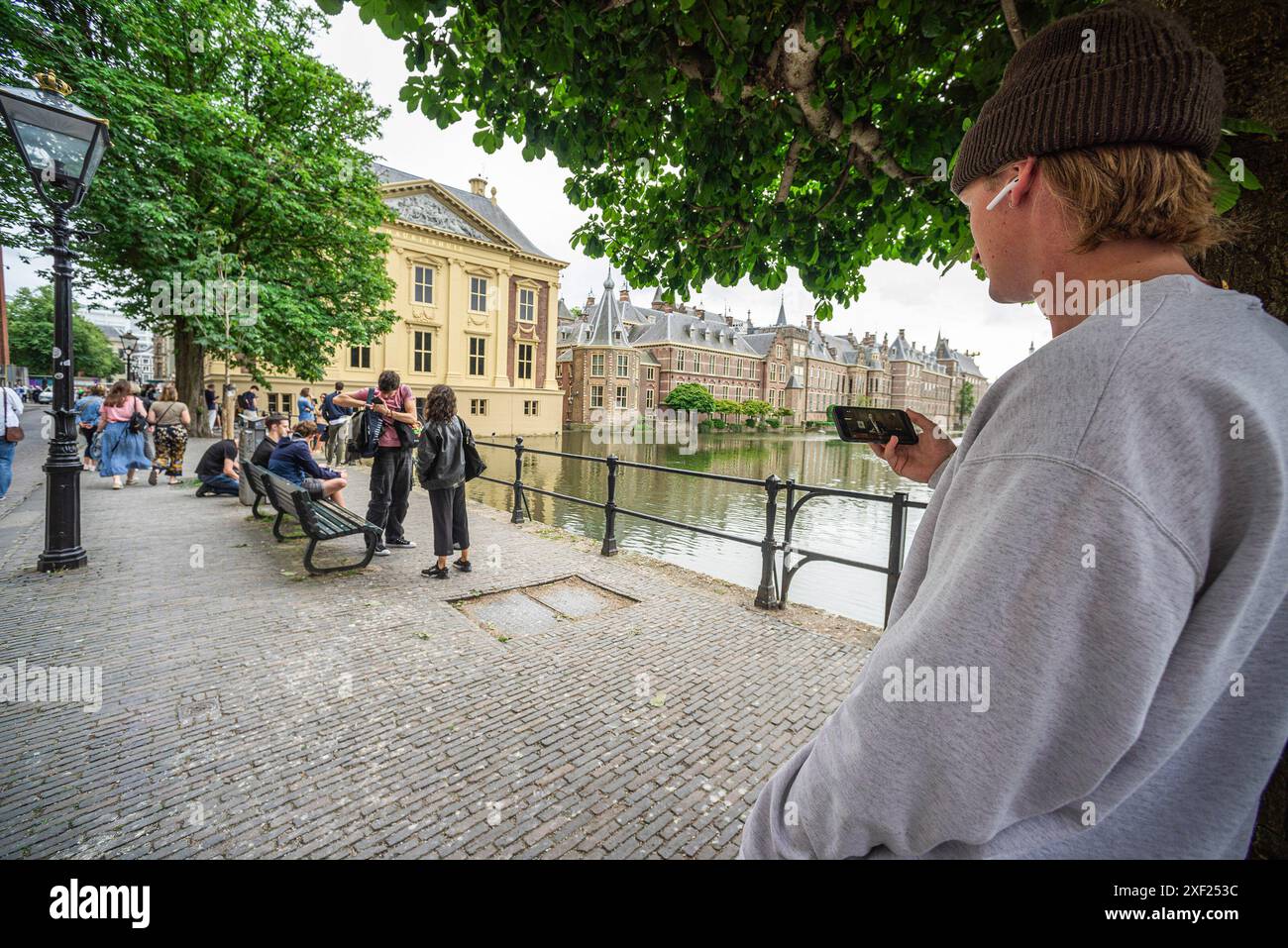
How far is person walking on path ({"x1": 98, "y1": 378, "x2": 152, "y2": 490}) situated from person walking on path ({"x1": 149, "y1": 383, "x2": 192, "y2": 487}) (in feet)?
0.83

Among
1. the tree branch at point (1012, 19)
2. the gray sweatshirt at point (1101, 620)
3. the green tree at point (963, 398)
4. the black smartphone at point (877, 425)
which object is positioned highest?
the green tree at point (963, 398)

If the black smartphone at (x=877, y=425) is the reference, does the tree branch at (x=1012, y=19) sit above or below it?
above

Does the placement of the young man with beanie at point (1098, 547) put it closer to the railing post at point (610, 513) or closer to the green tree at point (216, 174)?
the railing post at point (610, 513)

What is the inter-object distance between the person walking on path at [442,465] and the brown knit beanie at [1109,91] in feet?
18.8

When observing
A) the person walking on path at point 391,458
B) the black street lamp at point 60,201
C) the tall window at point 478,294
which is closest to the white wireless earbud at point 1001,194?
the person walking on path at point 391,458

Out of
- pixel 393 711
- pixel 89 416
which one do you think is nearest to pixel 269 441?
pixel 393 711

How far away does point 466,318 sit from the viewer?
1508 inches

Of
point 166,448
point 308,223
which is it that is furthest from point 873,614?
point 308,223

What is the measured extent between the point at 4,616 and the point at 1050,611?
7.24 metres

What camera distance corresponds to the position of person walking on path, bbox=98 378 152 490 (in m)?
10.9

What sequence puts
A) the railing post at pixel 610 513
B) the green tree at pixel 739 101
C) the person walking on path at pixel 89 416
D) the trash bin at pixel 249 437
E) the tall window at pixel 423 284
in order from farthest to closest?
the tall window at pixel 423 284 < the person walking on path at pixel 89 416 < the trash bin at pixel 249 437 < the railing post at pixel 610 513 < the green tree at pixel 739 101

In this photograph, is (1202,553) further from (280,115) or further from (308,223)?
(280,115)

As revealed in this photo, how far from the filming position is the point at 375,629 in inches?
192

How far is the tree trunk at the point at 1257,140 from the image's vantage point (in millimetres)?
1428
